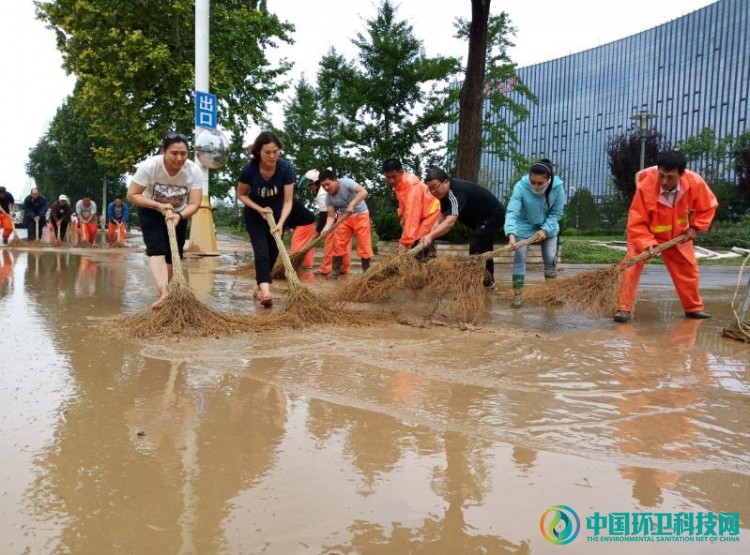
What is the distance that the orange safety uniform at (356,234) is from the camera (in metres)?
8.85

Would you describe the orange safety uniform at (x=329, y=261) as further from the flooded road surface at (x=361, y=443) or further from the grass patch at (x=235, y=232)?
the grass patch at (x=235, y=232)

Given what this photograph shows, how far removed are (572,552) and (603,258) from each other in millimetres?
13524

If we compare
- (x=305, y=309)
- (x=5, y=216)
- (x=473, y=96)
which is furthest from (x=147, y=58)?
(x=305, y=309)

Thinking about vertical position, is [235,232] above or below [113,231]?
above

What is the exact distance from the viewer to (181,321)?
13.8 ft

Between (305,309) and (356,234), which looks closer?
(305,309)

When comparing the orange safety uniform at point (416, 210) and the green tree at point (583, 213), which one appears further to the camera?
the green tree at point (583, 213)

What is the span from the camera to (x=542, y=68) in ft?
283

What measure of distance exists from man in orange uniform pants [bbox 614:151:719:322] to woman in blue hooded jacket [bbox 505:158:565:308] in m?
0.87

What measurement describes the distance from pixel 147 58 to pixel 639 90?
227 feet

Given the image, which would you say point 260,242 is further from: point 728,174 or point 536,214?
point 728,174

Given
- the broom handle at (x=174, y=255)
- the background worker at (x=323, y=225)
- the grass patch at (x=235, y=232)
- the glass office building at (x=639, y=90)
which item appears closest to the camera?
the broom handle at (x=174, y=255)

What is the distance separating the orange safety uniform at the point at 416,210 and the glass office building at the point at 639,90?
1827 inches

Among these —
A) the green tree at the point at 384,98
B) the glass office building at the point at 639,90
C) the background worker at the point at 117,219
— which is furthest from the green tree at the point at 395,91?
the glass office building at the point at 639,90
